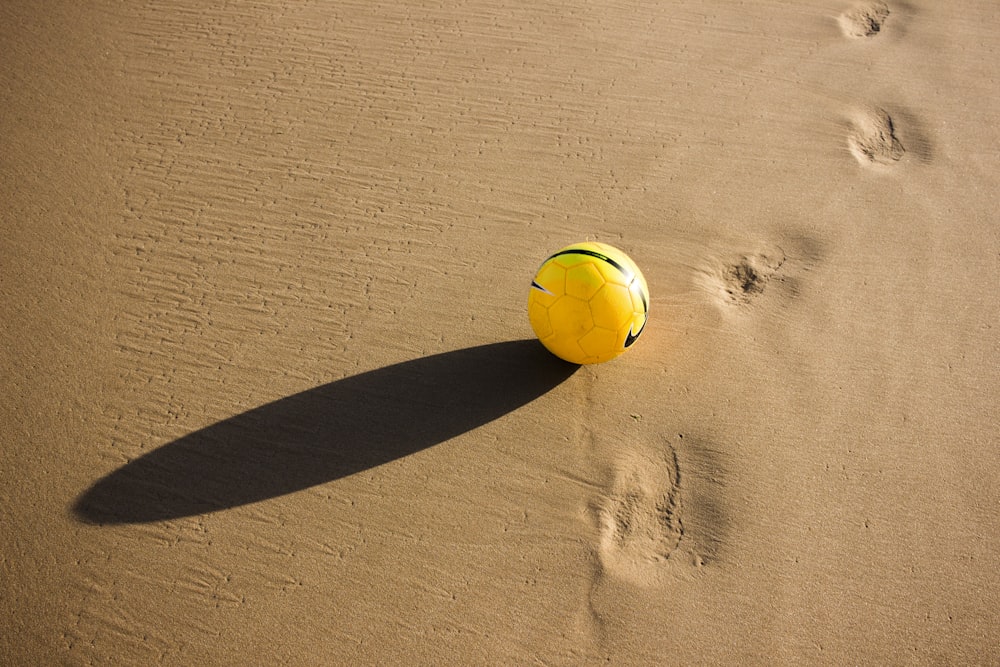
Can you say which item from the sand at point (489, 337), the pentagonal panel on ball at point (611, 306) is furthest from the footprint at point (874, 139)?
the pentagonal panel on ball at point (611, 306)

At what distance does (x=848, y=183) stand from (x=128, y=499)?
20.3ft

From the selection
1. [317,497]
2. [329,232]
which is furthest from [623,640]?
[329,232]

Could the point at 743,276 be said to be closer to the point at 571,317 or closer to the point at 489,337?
the point at 571,317

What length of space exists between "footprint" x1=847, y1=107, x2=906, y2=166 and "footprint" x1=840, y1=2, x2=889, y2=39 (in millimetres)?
1278

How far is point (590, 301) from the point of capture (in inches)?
180

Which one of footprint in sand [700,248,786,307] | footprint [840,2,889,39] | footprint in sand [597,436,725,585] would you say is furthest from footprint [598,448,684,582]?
footprint [840,2,889,39]

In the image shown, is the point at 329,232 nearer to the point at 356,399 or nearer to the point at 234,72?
the point at 356,399

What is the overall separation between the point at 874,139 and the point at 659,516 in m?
4.47

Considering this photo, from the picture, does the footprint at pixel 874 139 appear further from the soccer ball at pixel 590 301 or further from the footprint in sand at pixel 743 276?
the soccer ball at pixel 590 301

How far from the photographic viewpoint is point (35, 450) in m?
4.76

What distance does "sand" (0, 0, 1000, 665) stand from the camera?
4227mm

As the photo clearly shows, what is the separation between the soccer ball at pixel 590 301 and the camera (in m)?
4.58

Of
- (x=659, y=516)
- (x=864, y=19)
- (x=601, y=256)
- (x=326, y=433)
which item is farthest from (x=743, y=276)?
(x=864, y=19)

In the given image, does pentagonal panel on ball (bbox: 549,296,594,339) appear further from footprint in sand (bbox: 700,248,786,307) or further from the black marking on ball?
footprint in sand (bbox: 700,248,786,307)
